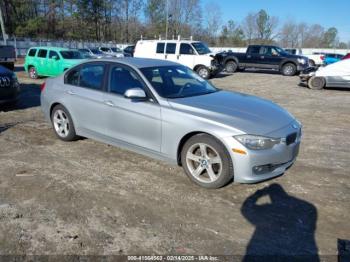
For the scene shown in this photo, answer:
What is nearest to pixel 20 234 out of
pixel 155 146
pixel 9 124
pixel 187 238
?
pixel 187 238

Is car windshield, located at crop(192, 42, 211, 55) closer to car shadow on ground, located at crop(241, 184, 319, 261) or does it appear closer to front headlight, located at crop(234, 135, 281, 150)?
car shadow on ground, located at crop(241, 184, 319, 261)

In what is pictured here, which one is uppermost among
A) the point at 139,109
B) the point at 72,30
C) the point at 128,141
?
the point at 72,30

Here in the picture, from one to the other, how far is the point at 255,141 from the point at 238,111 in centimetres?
58

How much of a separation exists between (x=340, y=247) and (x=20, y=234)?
124 inches

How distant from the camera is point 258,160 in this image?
12.6 ft

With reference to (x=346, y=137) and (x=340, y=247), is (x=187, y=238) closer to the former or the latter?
(x=340, y=247)

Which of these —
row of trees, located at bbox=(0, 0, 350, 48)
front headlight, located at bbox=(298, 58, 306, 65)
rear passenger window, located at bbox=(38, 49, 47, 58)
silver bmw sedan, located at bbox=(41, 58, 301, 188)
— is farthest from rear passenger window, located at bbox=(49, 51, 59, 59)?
row of trees, located at bbox=(0, 0, 350, 48)

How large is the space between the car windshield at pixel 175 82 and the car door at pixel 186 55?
41.0ft

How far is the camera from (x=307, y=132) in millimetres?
7141

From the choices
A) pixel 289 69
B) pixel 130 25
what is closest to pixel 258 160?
pixel 289 69

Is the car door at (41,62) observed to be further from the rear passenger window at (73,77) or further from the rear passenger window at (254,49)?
the rear passenger window at (254,49)

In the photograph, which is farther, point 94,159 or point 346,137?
point 346,137

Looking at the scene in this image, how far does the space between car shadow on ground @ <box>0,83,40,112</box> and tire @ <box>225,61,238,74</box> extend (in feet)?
44.3

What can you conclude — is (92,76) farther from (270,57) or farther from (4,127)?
(270,57)
